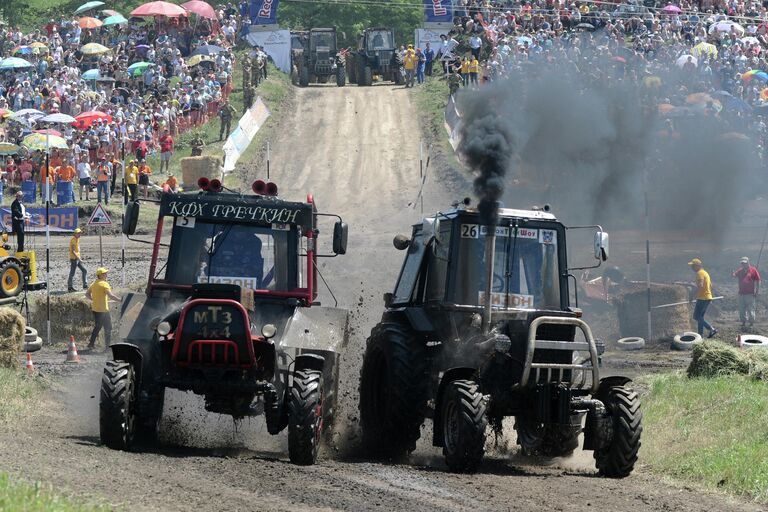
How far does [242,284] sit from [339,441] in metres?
2.26

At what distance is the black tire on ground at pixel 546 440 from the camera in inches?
493

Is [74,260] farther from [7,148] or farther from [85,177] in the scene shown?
[7,148]

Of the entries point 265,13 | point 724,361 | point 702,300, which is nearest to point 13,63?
point 265,13

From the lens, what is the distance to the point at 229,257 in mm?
12492

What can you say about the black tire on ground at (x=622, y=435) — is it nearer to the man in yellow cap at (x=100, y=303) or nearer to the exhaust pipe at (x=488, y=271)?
the exhaust pipe at (x=488, y=271)

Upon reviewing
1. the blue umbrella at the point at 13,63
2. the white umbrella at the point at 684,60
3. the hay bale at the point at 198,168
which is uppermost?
the blue umbrella at the point at 13,63

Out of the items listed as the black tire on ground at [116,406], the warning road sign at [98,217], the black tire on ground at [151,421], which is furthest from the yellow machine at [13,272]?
the black tire on ground at [116,406]

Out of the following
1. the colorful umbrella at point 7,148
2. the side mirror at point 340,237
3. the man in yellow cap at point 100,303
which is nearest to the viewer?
the side mirror at point 340,237

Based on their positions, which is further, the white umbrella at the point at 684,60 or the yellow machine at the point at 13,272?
the white umbrella at the point at 684,60

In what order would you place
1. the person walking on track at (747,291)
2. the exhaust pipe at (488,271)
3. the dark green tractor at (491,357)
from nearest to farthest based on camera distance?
1. the dark green tractor at (491,357)
2. the exhaust pipe at (488,271)
3. the person walking on track at (747,291)

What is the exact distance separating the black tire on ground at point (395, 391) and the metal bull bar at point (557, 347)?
4.06ft

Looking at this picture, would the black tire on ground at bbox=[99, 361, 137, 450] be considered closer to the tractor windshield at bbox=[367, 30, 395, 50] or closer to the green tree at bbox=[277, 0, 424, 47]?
the tractor windshield at bbox=[367, 30, 395, 50]

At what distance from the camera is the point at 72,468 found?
9375 mm

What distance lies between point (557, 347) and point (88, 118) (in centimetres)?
2815
